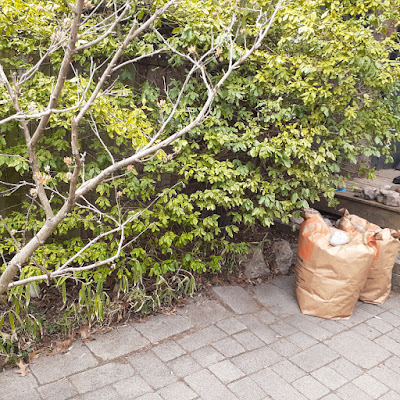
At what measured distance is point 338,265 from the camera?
371cm

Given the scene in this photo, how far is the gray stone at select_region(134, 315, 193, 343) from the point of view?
Answer: 3.52 meters

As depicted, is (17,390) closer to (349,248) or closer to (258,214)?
(258,214)

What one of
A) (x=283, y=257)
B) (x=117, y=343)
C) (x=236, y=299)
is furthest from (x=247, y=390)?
(x=283, y=257)

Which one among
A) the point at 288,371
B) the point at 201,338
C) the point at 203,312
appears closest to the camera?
the point at 288,371

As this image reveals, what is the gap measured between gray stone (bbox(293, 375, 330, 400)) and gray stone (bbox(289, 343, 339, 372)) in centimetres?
13

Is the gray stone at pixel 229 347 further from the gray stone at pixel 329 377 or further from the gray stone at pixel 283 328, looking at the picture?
the gray stone at pixel 329 377

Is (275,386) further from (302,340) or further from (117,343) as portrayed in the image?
(117,343)

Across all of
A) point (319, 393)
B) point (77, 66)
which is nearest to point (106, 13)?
point (77, 66)

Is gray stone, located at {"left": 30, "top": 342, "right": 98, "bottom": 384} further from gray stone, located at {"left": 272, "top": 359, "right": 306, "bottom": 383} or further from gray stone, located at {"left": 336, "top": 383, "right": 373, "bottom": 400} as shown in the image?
gray stone, located at {"left": 336, "top": 383, "right": 373, "bottom": 400}

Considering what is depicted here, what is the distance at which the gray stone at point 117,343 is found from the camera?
324 cm

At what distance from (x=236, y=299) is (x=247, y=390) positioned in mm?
1287

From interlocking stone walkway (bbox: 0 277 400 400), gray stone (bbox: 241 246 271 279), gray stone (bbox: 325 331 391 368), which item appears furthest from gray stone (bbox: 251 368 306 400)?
gray stone (bbox: 241 246 271 279)

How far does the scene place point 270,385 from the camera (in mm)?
3016

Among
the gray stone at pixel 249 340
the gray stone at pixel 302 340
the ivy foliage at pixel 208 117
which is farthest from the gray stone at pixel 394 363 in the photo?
the ivy foliage at pixel 208 117
